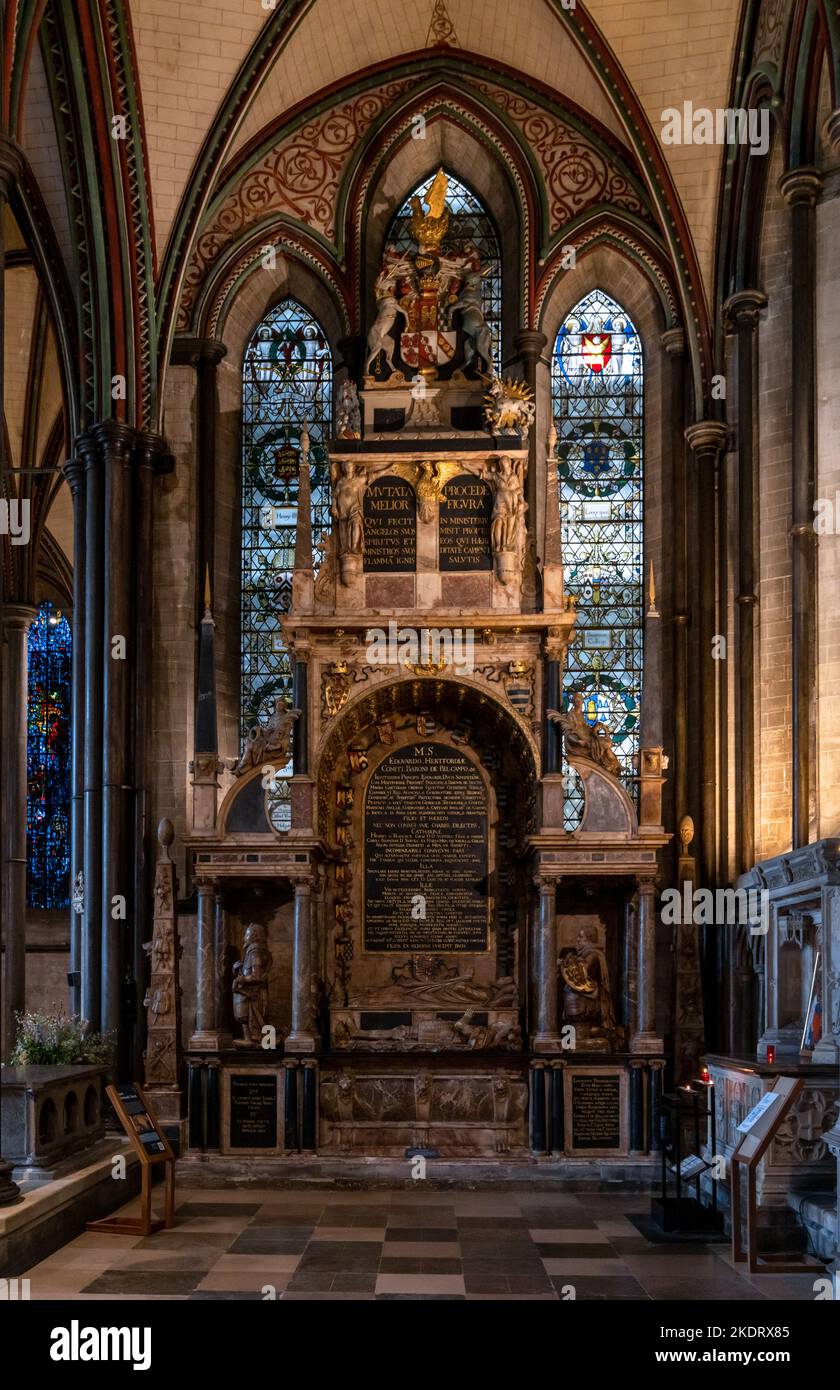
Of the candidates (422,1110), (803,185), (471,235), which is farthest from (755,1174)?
(471,235)

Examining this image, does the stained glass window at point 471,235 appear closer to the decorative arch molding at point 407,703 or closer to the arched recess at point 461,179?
the arched recess at point 461,179

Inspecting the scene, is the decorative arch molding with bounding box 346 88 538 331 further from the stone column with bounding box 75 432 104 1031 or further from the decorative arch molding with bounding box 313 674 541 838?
the decorative arch molding with bounding box 313 674 541 838

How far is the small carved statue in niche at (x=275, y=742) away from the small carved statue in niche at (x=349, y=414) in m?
3.21

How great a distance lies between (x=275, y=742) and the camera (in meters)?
17.8

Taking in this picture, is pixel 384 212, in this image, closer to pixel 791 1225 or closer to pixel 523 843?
pixel 523 843

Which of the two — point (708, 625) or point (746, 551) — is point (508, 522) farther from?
point (708, 625)

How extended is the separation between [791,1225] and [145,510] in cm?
1157

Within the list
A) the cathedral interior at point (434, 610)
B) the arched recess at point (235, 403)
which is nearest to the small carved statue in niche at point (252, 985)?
the cathedral interior at point (434, 610)

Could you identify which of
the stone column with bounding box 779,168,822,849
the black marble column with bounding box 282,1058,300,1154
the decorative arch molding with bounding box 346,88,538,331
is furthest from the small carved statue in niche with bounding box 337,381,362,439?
the black marble column with bounding box 282,1058,300,1154

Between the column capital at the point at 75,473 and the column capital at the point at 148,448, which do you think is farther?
the column capital at the point at 148,448

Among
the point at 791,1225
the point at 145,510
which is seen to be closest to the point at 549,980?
the point at 791,1225

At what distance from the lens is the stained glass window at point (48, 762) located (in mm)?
26422

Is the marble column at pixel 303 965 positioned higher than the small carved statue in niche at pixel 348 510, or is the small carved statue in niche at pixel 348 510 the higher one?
the small carved statue in niche at pixel 348 510

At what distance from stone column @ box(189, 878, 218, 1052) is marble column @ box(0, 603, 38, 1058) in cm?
386
